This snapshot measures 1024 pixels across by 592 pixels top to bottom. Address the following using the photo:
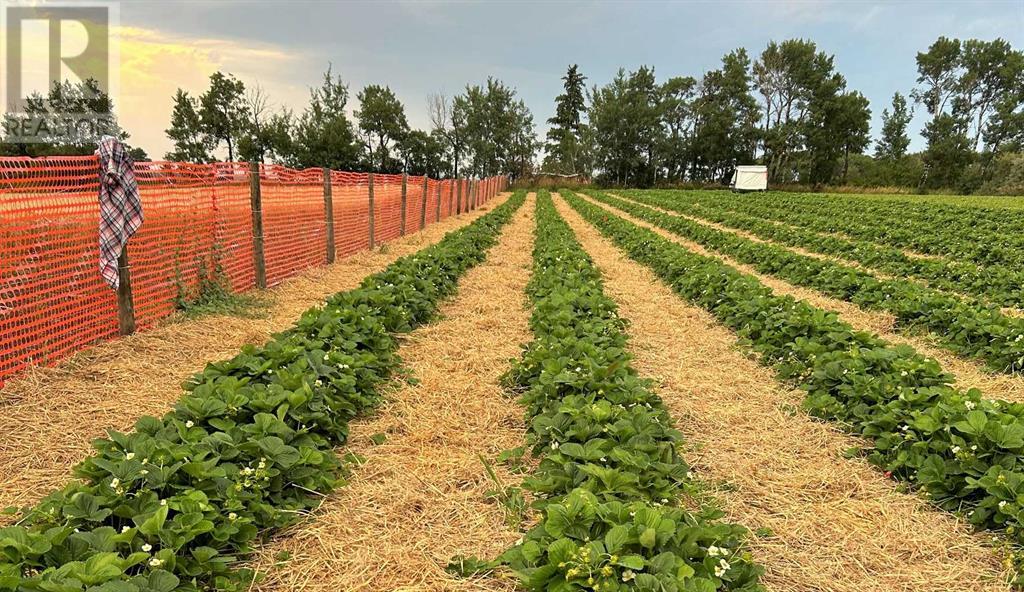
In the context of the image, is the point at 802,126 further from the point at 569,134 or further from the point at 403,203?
the point at 403,203

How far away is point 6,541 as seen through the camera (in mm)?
1912

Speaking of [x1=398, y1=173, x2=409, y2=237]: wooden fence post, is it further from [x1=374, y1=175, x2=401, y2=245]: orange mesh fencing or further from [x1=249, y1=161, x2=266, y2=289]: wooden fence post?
[x1=249, y1=161, x2=266, y2=289]: wooden fence post

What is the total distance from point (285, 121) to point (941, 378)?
6936 cm

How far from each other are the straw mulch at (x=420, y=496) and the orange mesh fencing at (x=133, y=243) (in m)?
2.73

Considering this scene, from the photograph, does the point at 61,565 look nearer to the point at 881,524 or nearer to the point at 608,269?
the point at 881,524

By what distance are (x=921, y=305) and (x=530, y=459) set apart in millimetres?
5778

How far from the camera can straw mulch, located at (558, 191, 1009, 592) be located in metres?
2.53

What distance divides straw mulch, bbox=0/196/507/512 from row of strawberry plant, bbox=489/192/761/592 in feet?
8.64

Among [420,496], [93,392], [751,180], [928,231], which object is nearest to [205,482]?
[420,496]

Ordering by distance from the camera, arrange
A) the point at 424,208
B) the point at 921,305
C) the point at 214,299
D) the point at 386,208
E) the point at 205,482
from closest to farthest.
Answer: the point at 205,482 → the point at 214,299 → the point at 921,305 → the point at 386,208 → the point at 424,208

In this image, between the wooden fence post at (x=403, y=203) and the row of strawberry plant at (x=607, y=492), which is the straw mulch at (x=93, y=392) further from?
the wooden fence post at (x=403, y=203)

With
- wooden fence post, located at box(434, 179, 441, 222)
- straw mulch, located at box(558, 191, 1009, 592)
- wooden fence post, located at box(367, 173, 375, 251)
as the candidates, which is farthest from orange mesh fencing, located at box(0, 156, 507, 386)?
wooden fence post, located at box(434, 179, 441, 222)

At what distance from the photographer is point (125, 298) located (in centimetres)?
516

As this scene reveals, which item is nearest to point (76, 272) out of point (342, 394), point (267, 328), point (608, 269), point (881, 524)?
point (267, 328)
